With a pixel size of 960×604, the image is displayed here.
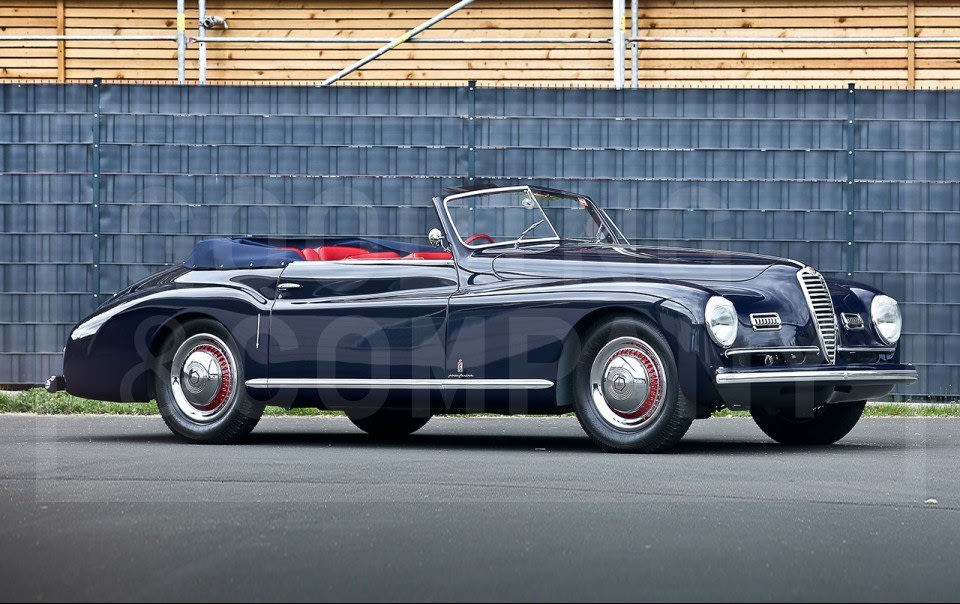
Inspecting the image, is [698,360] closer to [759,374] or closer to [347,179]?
[759,374]

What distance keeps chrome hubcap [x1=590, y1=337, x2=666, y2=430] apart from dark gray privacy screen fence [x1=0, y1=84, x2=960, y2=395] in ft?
18.0

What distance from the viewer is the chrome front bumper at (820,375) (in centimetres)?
866

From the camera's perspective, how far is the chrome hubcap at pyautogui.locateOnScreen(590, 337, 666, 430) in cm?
880

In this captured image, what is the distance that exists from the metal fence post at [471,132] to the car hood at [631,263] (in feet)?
14.7

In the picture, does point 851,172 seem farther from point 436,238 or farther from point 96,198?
point 96,198

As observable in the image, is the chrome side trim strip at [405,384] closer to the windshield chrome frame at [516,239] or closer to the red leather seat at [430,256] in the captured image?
the red leather seat at [430,256]

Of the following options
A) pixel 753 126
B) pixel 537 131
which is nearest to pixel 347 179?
pixel 537 131

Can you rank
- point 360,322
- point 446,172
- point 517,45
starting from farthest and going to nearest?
point 517,45, point 446,172, point 360,322

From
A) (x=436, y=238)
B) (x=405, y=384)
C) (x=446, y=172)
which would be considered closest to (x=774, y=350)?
(x=405, y=384)

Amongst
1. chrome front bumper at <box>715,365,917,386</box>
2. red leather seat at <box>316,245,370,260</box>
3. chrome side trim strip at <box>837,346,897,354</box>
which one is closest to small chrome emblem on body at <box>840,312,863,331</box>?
chrome side trim strip at <box>837,346,897,354</box>

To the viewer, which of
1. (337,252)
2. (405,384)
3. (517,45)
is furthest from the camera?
(517,45)

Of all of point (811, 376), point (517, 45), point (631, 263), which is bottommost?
point (811, 376)

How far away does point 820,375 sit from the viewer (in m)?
8.91

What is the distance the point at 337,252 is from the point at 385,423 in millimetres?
1174
